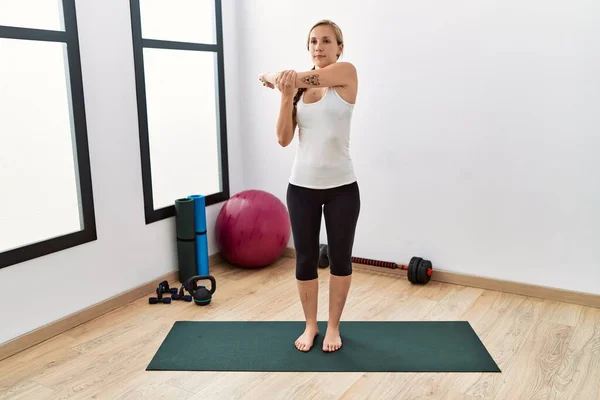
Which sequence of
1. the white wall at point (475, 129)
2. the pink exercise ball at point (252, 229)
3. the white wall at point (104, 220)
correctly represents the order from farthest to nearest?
1. the pink exercise ball at point (252, 229)
2. the white wall at point (475, 129)
3. the white wall at point (104, 220)

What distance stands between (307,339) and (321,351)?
8cm

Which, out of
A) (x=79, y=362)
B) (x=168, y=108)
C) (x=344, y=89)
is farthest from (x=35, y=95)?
(x=344, y=89)

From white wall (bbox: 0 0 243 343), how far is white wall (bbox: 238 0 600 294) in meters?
1.08

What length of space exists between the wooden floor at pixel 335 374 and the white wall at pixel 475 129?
0.28 meters

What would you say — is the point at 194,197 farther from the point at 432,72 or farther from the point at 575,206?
the point at 575,206

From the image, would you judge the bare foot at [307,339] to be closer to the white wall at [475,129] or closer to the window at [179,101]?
the white wall at [475,129]

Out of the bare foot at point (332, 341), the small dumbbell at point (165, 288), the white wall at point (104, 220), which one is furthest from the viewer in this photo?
the small dumbbell at point (165, 288)

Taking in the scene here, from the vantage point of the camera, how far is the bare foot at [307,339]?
242 cm

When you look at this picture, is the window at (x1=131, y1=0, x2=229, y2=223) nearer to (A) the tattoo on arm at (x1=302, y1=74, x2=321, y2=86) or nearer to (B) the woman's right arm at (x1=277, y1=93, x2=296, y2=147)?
(B) the woman's right arm at (x1=277, y1=93, x2=296, y2=147)

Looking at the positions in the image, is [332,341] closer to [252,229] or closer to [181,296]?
[181,296]

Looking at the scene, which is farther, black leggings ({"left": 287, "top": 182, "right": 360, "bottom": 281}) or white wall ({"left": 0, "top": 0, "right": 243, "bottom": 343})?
white wall ({"left": 0, "top": 0, "right": 243, "bottom": 343})

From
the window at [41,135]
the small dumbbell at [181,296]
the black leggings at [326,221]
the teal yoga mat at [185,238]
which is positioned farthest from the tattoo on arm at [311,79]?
the small dumbbell at [181,296]

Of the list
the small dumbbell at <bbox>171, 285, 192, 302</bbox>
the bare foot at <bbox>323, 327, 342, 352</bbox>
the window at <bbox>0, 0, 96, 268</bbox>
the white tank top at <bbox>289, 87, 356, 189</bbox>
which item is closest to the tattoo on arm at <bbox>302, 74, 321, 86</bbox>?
the white tank top at <bbox>289, 87, 356, 189</bbox>

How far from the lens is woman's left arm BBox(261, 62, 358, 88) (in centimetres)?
210
